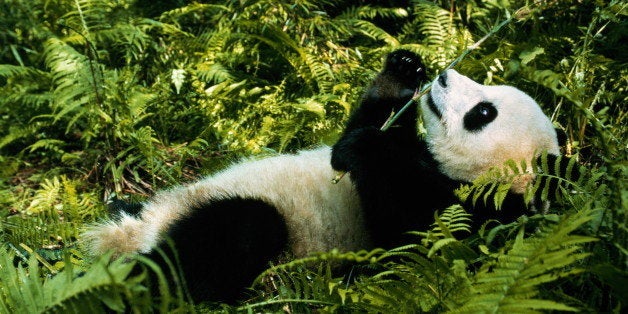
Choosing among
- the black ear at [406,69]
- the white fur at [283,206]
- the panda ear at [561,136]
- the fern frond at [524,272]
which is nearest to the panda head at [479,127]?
the panda ear at [561,136]

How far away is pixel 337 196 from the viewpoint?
403 cm

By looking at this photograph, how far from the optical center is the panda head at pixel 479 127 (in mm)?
3680

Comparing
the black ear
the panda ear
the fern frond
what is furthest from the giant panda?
the fern frond

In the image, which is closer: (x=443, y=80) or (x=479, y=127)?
(x=479, y=127)

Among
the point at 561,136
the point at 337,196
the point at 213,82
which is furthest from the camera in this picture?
the point at 213,82

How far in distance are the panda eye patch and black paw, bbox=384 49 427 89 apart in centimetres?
89

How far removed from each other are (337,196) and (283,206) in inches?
15.3

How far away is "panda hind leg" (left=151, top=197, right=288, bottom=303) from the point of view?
339 centimetres

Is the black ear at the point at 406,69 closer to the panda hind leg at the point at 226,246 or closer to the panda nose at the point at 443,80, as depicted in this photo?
the panda nose at the point at 443,80

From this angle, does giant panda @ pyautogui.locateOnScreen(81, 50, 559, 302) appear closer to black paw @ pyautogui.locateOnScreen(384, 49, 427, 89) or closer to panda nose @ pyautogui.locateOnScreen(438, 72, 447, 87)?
panda nose @ pyautogui.locateOnScreen(438, 72, 447, 87)

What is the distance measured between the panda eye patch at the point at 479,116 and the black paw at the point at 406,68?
2.92 ft

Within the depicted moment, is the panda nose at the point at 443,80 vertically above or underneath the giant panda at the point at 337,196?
above

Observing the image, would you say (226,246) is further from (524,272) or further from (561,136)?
(561,136)

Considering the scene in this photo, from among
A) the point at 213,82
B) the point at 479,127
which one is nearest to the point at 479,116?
the point at 479,127
